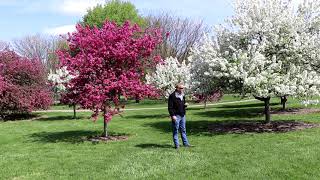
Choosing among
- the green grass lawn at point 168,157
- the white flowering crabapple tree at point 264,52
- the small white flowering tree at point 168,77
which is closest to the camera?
the green grass lawn at point 168,157

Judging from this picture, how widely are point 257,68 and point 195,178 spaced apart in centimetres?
708

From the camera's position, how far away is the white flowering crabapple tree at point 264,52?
14.8 meters

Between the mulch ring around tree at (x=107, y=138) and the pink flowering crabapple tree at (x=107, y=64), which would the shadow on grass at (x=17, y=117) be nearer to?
the mulch ring around tree at (x=107, y=138)

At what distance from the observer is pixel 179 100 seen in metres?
12.3

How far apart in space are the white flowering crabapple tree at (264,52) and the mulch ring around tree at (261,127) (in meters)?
1.24

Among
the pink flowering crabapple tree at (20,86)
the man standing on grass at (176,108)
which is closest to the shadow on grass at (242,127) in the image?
the man standing on grass at (176,108)

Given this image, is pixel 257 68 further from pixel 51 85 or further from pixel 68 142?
pixel 51 85

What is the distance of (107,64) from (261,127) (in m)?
6.11

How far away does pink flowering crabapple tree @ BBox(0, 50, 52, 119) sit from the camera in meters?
26.2

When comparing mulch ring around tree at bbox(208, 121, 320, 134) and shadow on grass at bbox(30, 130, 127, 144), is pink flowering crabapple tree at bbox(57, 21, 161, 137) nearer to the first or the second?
shadow on grass at bbox(30, 130, 127, 144)

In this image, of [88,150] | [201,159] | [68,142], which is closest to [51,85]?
[68,142]

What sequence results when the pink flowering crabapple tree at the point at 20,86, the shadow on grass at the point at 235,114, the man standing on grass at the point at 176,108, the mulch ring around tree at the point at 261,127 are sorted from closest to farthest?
1. the man standing on grass at the point at 176,108
2. the mulch ring around tree at the point at 261,127
3. the shadow on grass at the point at 235,114
4. the pink flowering crabapple tree at the point at 20,86

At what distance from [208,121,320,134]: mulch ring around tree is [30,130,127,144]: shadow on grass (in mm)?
3887

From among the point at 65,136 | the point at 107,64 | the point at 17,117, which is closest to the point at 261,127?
the point at 107,64
